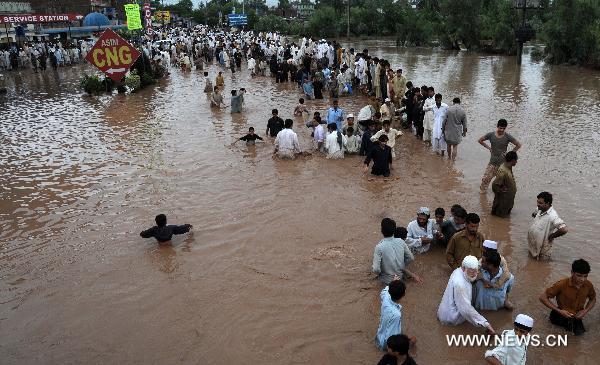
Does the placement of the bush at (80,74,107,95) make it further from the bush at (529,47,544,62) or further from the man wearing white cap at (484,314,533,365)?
the bush at (529,47,544,62)

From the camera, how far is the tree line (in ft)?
87.1

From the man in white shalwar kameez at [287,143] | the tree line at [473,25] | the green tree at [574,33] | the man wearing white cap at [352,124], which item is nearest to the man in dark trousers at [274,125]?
the man in white shalwar kameez at [287,143]

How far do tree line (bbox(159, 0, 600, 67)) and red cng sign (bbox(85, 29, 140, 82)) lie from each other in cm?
1884

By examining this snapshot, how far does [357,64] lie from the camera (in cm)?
1805

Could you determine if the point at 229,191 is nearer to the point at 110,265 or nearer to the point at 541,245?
the point at 110,265

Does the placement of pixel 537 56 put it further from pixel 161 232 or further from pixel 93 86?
pixel 161 232

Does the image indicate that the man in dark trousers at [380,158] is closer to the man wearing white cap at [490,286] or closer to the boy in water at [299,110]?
the man wearing white cap at [490,286]

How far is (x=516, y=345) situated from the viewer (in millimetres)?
4094

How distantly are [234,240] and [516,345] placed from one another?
13.7 feet

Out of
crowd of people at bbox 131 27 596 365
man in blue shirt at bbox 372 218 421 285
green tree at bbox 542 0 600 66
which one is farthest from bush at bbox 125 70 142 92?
green tree at bbox 542 0 600 66

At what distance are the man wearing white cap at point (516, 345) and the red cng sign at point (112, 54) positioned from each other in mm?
14610

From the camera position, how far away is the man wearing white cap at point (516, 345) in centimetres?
407

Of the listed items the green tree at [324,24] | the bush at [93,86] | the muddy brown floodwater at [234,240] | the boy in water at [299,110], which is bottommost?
the muddy brown floodwater at [234,240]

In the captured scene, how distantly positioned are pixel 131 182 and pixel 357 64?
10904 mm
